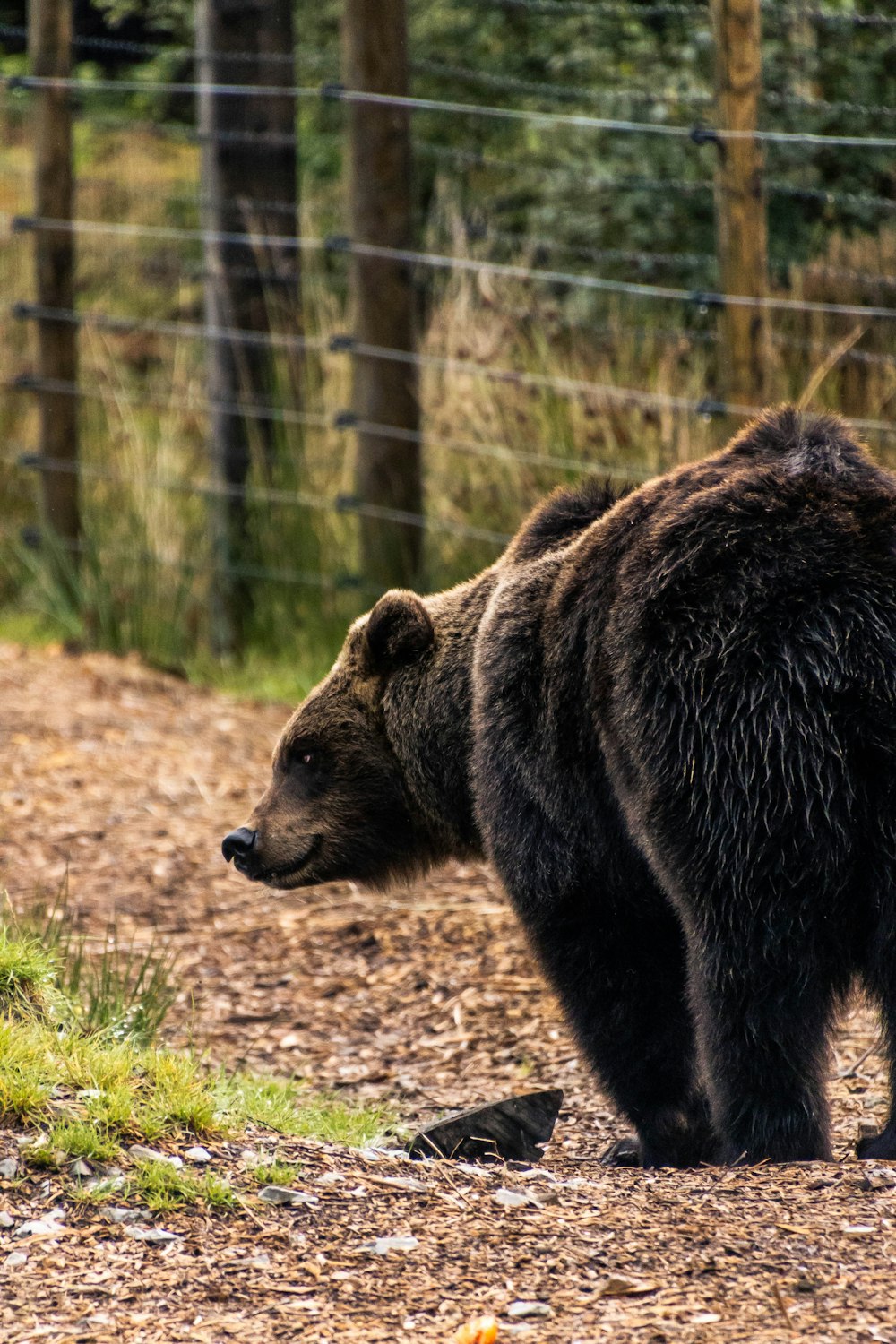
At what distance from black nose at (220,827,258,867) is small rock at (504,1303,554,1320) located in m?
2.28

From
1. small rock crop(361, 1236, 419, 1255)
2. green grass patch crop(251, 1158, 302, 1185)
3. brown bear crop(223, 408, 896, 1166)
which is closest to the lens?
small rock crop(361, 1236, 419, 1255)

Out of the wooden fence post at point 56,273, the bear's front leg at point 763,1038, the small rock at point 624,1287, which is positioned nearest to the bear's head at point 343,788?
the bear's front leg at point 763,1038

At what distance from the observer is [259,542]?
29.2 feet

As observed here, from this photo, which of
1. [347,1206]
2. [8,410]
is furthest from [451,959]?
[8,410]

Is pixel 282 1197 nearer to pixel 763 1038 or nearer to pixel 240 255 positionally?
pixel 763 1038

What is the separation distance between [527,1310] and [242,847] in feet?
7.59

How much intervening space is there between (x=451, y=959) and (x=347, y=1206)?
8.17ft

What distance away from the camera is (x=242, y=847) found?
4.89 meters

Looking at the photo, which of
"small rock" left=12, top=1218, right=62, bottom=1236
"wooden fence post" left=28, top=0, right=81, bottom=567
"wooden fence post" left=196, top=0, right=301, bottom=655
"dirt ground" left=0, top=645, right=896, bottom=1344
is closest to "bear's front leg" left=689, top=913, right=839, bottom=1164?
"dirt ground" left=0, top=645, right=896, bottom=1344

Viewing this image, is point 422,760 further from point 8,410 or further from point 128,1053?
point 8,410

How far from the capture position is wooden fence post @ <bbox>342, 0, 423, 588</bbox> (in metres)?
7.59

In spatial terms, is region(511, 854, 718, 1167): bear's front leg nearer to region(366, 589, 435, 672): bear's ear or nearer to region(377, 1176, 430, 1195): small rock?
region(377, 1176, 430, 1195): small rock

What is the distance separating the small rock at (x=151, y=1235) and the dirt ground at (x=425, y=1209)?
0.02 meters

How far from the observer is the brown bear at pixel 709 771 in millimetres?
3406
